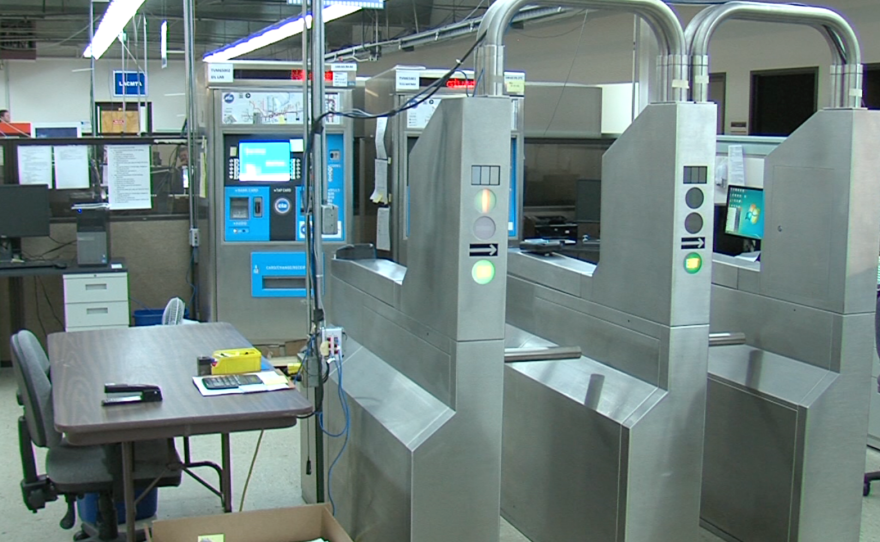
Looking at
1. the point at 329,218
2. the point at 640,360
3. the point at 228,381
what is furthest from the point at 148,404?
the point at 640,360

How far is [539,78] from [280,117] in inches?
297

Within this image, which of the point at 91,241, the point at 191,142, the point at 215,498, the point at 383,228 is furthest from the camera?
the point at 191,142

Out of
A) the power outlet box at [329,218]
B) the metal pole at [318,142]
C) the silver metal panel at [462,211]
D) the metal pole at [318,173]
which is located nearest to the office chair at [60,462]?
the metal pole at [318,173]

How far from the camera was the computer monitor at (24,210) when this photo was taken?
Result: 5562 millimetres

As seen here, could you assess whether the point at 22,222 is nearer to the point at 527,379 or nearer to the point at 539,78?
the point at 527,379

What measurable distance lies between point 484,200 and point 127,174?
4140 millimetres

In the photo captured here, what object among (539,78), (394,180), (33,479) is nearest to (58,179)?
(394,180)

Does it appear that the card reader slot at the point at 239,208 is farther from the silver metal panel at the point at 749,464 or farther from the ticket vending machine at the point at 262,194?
the silver metal panel at the point at 749,464

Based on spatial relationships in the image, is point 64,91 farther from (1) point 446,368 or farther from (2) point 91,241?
(1) point 446,368

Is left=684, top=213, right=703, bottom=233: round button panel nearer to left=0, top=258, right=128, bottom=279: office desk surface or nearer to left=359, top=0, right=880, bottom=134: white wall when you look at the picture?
left=0, top=258, right=128, bottom=279: office desk surface

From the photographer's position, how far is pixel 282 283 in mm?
5898

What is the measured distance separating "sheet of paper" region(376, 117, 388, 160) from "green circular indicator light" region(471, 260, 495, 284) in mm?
3260

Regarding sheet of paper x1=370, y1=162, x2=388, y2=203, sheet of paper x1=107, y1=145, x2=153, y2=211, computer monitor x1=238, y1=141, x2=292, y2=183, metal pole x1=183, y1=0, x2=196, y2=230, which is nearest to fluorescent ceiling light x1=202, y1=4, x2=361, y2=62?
metal pole x1=183, y1=0, x2=196, y2=230

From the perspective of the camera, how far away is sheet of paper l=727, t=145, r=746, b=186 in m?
4.71
